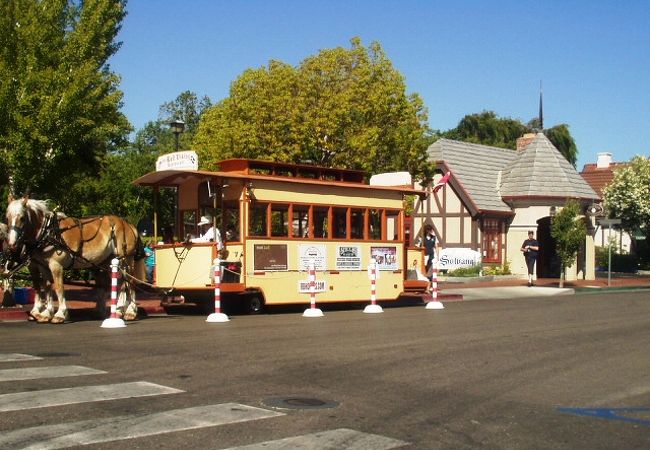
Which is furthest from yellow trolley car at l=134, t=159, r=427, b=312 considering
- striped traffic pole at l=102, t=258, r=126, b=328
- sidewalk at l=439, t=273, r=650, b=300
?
sidewalk at l=439, t=273, r=650, b=300

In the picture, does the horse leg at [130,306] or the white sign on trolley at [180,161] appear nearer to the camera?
the horse leg at [130,306]

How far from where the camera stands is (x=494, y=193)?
39594mm

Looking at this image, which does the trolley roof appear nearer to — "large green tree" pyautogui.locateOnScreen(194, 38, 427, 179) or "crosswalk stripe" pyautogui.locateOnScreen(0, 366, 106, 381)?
"crosswalk stripe" pyautogui.locateOnScreen(0, 366, 106, 381)

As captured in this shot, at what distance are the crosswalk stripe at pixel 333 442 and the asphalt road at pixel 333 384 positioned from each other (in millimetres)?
22

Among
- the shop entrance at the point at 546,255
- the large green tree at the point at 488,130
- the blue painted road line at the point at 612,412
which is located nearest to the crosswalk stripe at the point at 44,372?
the blue painted road line at the point at 612,412

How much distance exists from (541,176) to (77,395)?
33.3 meters

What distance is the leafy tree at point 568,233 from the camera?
105 ft

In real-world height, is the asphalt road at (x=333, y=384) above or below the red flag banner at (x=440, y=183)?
below

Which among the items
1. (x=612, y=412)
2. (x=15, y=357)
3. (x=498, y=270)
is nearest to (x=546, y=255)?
(x=498, y=270)

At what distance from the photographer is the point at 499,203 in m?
38.9

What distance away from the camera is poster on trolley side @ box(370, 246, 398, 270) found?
20911 millimetres

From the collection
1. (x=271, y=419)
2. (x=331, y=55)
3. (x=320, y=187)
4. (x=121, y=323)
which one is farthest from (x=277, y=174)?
(x=331, y=55)

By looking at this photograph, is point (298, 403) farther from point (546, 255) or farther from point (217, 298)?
point (546, 255)

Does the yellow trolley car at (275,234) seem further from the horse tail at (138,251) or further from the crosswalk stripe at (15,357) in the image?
the crosswalk stripe at (15,357)
